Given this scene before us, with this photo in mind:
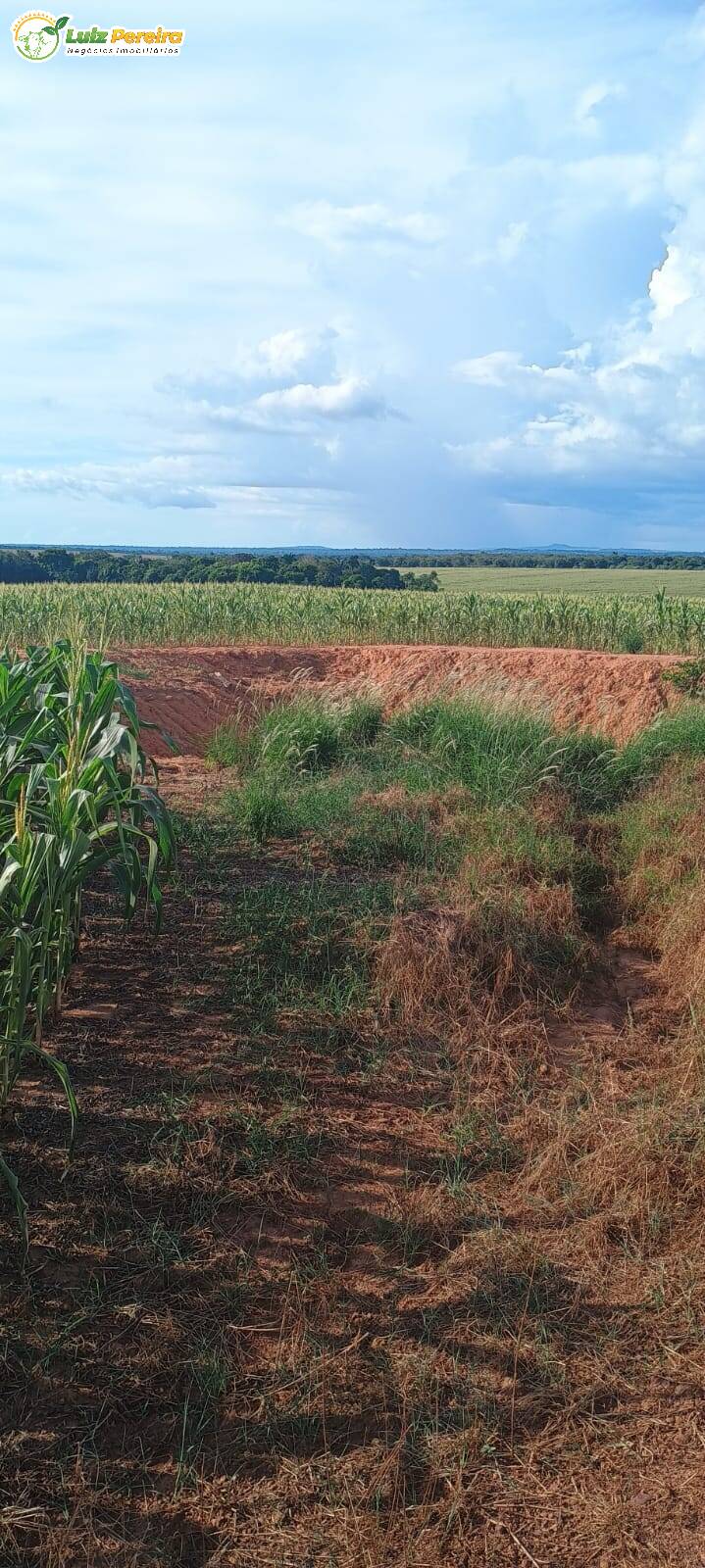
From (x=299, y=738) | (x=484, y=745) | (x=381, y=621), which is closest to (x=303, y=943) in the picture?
(x=484, y=745)

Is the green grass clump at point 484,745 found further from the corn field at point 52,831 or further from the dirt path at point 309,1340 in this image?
the dirt path at point 309,1340

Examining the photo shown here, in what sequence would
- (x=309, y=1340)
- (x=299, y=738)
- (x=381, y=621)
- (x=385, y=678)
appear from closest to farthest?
1. (x=309, y=1340)
2. (x=299, y=738)
3. (x=385, y=678)
4. (x=381, y=621)

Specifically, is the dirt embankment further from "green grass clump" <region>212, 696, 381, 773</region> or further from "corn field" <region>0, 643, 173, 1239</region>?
"corn field" <region>0, 643, 173, 1239</region>

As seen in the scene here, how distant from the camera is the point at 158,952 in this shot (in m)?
4.53

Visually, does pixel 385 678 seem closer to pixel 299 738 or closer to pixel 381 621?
pixel 381 621

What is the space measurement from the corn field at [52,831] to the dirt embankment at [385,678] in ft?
18.6

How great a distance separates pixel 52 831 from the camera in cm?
362

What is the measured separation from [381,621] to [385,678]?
4.69m

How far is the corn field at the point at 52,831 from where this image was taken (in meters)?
3.28

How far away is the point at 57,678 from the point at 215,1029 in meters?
2.17

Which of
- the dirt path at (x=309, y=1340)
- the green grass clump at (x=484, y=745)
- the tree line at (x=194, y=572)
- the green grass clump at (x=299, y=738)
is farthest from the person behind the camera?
the tree line at (x=194, y=572)

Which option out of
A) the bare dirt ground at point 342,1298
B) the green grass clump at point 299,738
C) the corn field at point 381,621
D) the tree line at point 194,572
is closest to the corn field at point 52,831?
the bare dirt ground at point 342,1298

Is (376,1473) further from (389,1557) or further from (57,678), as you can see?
(57,678)

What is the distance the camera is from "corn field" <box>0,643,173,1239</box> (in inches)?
129
